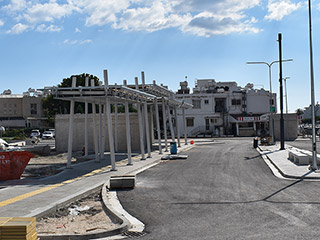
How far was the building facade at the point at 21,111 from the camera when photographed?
8500cm

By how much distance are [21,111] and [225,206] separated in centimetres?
8200

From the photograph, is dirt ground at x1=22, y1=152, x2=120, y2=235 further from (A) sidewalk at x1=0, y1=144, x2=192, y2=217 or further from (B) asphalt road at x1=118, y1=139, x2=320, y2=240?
(B) asphalt road at x1=118, y1=139, x2=320, y2=240

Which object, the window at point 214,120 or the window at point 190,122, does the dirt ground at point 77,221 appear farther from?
the window at point 214,120

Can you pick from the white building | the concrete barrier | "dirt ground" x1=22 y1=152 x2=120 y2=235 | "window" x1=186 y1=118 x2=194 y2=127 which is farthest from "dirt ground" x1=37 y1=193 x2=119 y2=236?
"window" x1=186 y1=118 x2=194 y2=127

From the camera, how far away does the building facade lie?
85.0m

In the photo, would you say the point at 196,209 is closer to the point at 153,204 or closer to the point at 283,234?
the point at 153,204

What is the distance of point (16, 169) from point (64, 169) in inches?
144

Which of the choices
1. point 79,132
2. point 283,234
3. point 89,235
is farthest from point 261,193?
point 79,132

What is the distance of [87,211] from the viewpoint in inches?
421

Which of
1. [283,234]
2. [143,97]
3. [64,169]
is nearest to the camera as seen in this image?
[283,234]

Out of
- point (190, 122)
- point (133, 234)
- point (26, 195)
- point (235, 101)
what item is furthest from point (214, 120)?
point (133, 234)

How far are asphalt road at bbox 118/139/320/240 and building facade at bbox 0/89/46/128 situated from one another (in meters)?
73.0

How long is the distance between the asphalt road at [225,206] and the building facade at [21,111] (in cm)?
7295

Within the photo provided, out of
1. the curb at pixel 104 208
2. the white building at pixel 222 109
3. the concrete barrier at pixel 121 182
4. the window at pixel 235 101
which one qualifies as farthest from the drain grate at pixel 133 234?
the window at pixel 235 101
